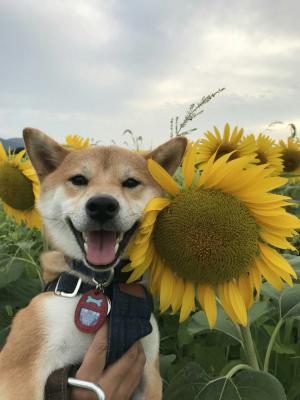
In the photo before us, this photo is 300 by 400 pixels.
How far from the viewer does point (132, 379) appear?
83.4 inches

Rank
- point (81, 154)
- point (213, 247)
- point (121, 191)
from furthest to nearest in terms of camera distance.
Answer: point (81, 154) < point (121, 191) < point (213, 247)

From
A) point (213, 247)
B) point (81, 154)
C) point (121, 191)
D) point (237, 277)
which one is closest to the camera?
A: point (213, 247)

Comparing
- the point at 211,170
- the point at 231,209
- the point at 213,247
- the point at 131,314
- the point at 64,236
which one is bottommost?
the point at 131,314

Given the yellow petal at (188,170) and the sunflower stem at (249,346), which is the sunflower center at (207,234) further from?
the sunflower stem at (249,346)

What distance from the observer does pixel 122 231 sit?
2.12m

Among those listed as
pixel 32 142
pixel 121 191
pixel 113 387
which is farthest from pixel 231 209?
pixel 32 142

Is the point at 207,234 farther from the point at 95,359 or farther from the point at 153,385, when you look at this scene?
the point at 153,385

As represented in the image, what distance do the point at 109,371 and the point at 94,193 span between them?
87 centimetres

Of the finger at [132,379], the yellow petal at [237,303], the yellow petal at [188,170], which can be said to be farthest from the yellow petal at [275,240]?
the finger at [132,379]

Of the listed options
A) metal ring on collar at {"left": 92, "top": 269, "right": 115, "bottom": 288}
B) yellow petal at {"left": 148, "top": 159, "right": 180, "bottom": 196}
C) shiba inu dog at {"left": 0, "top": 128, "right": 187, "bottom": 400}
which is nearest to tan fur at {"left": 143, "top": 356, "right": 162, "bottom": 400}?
shiba inu dog at {"left": 0, "top": 128, "right": 187, "bottom": 400}

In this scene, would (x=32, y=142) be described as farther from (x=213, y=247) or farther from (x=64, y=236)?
(x=213, y=247)

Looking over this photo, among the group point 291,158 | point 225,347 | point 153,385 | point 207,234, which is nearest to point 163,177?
point 207,234

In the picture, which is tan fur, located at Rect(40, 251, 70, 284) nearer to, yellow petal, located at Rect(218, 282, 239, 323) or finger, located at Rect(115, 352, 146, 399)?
finger, located at Rect(115, 352, 146, 399)

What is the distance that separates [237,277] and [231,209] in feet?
1.00
